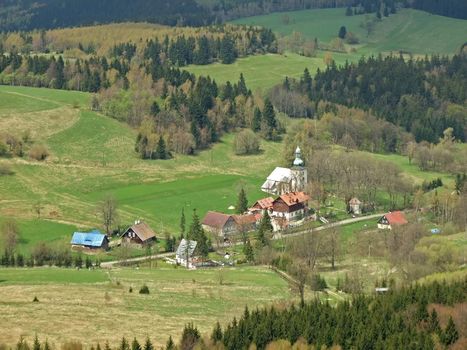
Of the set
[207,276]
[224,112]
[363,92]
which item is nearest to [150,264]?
[207,276]

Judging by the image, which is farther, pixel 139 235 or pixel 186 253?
pixel 139 235

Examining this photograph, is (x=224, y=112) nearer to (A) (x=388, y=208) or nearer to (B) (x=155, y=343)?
(A) (x=388, y=208)

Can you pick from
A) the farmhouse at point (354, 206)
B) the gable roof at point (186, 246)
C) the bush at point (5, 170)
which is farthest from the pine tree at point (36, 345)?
the farmhouse at point (354, 206)

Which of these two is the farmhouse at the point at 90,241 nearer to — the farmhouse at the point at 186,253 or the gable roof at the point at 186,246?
the farmhouse at the point at 186,253

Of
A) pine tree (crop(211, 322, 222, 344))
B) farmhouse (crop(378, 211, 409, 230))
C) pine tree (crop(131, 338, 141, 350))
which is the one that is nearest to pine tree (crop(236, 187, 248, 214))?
farmhouse (crop(378, 211, 409, 230))

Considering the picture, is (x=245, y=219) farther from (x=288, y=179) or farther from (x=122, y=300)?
(x=122, y=300)

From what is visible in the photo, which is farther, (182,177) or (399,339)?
(182,177)

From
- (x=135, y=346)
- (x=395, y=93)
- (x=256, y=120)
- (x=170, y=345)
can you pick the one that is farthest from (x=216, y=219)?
(x=395, y=93)
